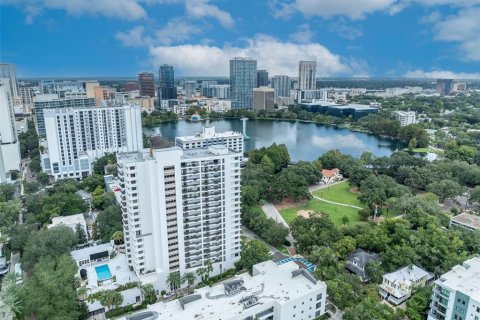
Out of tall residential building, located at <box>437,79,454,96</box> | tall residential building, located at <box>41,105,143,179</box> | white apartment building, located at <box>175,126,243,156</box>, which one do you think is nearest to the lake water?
white apartment building, located at <box>175,126,243,156</box>

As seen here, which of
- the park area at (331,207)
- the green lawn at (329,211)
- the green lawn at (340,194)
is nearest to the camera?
the green lawn at (329,211)

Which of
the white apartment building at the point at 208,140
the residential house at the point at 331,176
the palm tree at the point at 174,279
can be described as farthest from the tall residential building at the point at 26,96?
the palm tree at the point at 174,279

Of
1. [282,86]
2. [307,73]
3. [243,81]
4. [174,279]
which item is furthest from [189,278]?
[307,73]

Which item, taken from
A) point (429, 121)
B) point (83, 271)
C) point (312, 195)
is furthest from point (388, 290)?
point (429, 121)

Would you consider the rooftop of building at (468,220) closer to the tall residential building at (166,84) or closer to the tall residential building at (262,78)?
the tall residential building at (166,84)

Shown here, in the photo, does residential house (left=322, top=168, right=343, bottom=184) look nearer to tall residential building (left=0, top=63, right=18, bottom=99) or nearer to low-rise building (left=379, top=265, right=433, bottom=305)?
low-rise building (left=379, top=265, right=433, bottom=305)

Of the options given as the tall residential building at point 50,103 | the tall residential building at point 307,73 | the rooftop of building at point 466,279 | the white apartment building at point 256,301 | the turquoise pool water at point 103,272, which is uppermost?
the tall residential building at point 307,73
